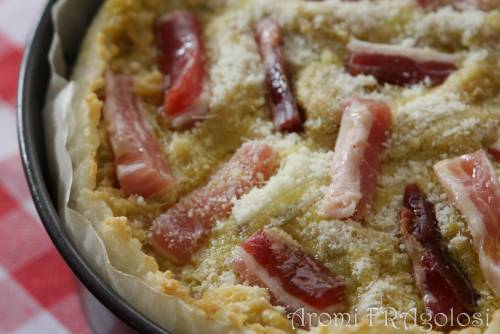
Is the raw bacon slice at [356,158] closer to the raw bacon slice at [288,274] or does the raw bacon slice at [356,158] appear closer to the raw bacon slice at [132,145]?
the raw bacon slice at [288,274]

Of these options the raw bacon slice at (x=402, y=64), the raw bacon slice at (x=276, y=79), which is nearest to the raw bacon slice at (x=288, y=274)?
the raw bacon slice at (x=276, y=79)

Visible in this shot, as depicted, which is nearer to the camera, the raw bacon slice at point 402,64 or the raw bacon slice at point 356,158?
the raw bacon slice at point 356,158

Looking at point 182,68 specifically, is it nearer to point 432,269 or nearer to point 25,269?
point 25,269

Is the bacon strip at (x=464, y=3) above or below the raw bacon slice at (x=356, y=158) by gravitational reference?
above

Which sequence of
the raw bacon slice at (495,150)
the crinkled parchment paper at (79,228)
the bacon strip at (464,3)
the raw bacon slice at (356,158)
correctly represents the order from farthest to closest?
1. the bacon strip at (464,3)
2. the raw bacon slice at (495,150)
3. the raw bacon slice at (356,158)
4. the crinkled parchment paper at (79,228)

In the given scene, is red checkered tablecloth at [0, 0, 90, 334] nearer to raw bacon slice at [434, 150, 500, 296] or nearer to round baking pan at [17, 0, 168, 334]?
round baking pan at [17, 0, 168, 334]

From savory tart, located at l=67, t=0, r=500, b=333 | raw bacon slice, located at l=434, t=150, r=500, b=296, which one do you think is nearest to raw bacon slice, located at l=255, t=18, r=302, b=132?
savory tart, located at l=67, t=0, r=500, b=333
